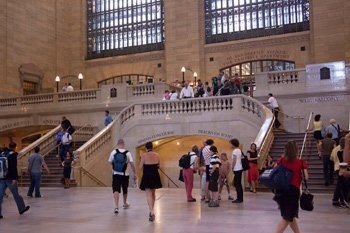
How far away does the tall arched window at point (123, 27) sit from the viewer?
109 feet

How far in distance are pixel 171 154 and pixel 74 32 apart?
54.4 feet

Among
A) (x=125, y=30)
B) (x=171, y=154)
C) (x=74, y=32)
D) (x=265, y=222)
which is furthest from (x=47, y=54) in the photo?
(x=265, y=222)

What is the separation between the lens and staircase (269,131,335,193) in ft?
45.5

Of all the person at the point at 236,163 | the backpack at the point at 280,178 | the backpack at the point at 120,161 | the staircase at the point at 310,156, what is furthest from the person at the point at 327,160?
the backpack at the point at 280,178

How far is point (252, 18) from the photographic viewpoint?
30.0 metres

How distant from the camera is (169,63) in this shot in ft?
102

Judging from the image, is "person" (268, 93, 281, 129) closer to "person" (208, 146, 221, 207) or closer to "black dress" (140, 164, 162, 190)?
"person" (208, 146, 221, 207)

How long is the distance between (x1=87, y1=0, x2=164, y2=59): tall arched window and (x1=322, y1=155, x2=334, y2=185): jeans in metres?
20.3

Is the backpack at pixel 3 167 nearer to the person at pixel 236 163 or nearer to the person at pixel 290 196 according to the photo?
the person at pixel 236 163

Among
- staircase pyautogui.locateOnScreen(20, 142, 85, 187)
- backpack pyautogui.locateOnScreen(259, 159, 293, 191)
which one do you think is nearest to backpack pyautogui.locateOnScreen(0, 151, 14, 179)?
backpack pyautogui.locateOnScreen(259, 159, 293, 191)

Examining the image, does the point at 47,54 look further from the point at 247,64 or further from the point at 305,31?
the point at 305,31

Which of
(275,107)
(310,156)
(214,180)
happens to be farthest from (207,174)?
(275,107)

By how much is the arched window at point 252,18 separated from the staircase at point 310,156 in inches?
462

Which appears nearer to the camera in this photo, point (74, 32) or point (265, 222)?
point (265, 222)
